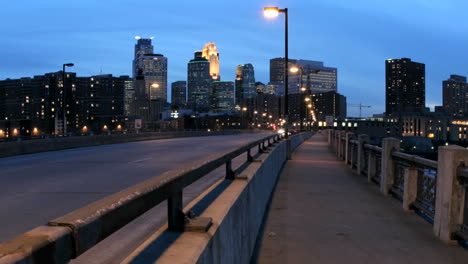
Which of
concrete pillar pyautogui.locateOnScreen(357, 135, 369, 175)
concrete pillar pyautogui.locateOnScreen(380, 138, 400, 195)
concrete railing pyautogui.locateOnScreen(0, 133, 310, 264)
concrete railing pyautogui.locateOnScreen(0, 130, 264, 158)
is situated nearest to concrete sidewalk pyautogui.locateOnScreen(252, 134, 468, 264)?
concrete pillar pyautogui.locateOnScreen(380, 138, 400, 195)

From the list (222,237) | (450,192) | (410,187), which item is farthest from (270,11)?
(222,237)

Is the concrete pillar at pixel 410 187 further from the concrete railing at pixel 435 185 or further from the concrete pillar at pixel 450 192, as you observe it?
the concrete pillar at pixel 450 192

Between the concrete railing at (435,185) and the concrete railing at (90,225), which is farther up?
the concrete railing at (90,225)

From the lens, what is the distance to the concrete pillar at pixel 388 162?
1165 cm

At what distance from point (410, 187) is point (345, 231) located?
7.96 ft

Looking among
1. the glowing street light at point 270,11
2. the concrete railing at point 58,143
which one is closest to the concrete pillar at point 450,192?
the glowing street light at point 270,11

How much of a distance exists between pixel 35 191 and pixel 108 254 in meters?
6.55

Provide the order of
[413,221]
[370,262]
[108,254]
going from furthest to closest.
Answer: [413,221] → [370,262] → [108,254]

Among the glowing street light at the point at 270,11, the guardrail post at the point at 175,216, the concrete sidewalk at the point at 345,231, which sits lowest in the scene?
the concrete sidewalk at the point at 345,231

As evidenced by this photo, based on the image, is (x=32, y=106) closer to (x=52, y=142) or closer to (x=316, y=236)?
(x=52, y=142)

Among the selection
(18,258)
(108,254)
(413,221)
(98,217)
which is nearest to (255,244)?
(108,254)

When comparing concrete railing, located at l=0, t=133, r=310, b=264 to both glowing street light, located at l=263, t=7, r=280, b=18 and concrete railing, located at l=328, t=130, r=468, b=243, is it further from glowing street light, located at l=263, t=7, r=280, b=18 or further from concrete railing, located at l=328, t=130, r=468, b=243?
A: glowing street light, located at l=263, t=7, r=280, b=18

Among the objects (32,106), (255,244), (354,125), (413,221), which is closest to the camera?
(255,244)

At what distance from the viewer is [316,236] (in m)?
7.83
